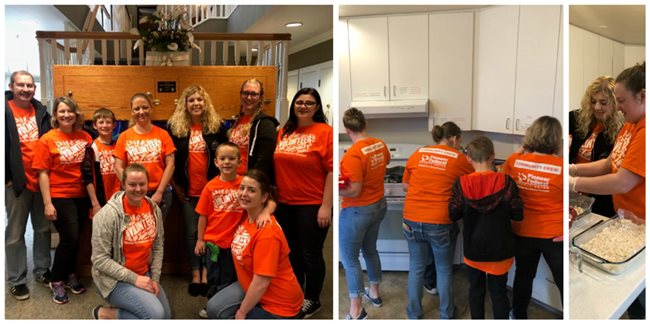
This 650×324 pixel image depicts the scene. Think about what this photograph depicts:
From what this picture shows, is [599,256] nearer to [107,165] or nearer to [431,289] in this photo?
[431,289]

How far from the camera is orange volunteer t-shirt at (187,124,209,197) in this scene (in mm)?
1790

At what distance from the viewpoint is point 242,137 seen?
1.77 m

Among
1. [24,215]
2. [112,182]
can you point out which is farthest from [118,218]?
[24,215]

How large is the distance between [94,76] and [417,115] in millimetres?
1442

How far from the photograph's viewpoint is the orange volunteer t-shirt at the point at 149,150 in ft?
5.57

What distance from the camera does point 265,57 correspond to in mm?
2006

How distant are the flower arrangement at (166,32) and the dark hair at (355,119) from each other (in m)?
0.89

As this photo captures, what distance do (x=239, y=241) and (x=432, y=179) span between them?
2.25ft

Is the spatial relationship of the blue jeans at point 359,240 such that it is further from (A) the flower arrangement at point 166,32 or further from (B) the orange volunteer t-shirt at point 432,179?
(A) the flower arrangement at point 166,32

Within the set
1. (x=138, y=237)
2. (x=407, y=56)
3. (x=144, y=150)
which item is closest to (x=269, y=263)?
(x=138, y=237)

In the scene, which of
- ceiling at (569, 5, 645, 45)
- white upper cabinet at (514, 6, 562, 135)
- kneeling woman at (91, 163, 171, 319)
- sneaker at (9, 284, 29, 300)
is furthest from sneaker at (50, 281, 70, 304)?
ceiling at (569, 5, 645, 45)

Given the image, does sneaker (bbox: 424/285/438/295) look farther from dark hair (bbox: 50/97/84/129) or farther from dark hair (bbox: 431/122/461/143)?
dark hair (bbox: 50/97/84/129)

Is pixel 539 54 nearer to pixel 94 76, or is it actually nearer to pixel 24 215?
pixel 94 76

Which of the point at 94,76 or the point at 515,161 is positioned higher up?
the point at 94,76
